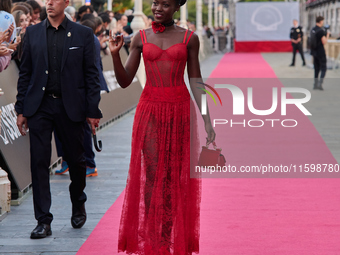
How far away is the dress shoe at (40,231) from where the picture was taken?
17.0 ft

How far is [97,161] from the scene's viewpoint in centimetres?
870

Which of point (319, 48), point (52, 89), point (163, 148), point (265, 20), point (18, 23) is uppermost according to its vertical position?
point (18, 23)

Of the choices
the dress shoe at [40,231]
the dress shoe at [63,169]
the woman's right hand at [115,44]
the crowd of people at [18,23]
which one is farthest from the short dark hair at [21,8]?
the woman's right hand at [115,44]

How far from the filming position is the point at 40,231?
17.1ft

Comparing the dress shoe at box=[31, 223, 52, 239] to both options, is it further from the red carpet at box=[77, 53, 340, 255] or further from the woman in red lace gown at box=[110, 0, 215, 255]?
the woman in red lace gown at box=[110, 0, 215, 255]

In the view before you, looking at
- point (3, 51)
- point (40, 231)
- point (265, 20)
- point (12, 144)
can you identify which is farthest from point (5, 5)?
point (265, 20)

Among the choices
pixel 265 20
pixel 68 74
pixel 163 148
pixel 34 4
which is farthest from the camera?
pixel 265 20

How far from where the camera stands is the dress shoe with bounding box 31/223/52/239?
519cm

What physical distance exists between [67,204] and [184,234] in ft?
7.97

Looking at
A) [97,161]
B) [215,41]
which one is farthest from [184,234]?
[215,41]

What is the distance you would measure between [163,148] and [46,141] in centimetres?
131

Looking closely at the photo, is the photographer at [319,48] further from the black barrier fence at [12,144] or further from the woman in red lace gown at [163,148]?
the woman in red lace gown at [163,148]

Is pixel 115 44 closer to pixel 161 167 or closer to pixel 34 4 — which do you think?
pixel 161 167

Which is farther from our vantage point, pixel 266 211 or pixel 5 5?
pixel 5 5
